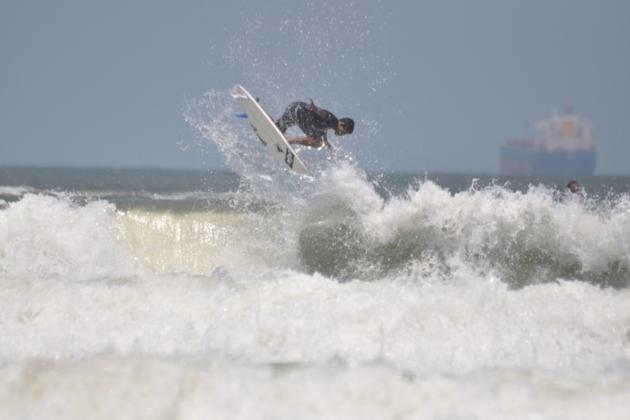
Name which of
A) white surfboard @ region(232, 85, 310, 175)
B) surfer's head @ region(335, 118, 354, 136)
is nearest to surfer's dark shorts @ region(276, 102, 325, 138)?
white surfboard @ region(232, 85, 310, 175)

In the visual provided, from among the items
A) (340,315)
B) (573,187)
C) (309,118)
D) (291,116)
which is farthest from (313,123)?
(340,315)

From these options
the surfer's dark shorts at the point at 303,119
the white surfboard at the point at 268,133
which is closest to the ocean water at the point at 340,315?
the white surfboard at the point at 268,133

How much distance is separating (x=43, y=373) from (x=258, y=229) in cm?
705

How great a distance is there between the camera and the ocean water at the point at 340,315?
5066mm

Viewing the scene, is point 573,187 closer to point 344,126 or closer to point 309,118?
point 344,126

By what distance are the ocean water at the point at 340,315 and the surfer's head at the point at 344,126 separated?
113cm

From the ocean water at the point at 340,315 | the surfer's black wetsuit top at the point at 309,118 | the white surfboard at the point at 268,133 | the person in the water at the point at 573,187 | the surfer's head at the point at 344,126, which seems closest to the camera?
the ocean water at the point at 340,315

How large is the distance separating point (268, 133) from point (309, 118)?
0.93 metres

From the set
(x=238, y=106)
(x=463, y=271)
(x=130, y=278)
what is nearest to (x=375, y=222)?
(x=463, y=271)

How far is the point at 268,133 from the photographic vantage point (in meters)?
11.5

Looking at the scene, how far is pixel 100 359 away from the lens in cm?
560

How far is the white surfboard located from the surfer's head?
0.83 m

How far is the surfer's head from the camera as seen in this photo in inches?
410

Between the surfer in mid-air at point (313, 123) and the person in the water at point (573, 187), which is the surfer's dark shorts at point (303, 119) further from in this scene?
the person in the water at point (573, 187)
